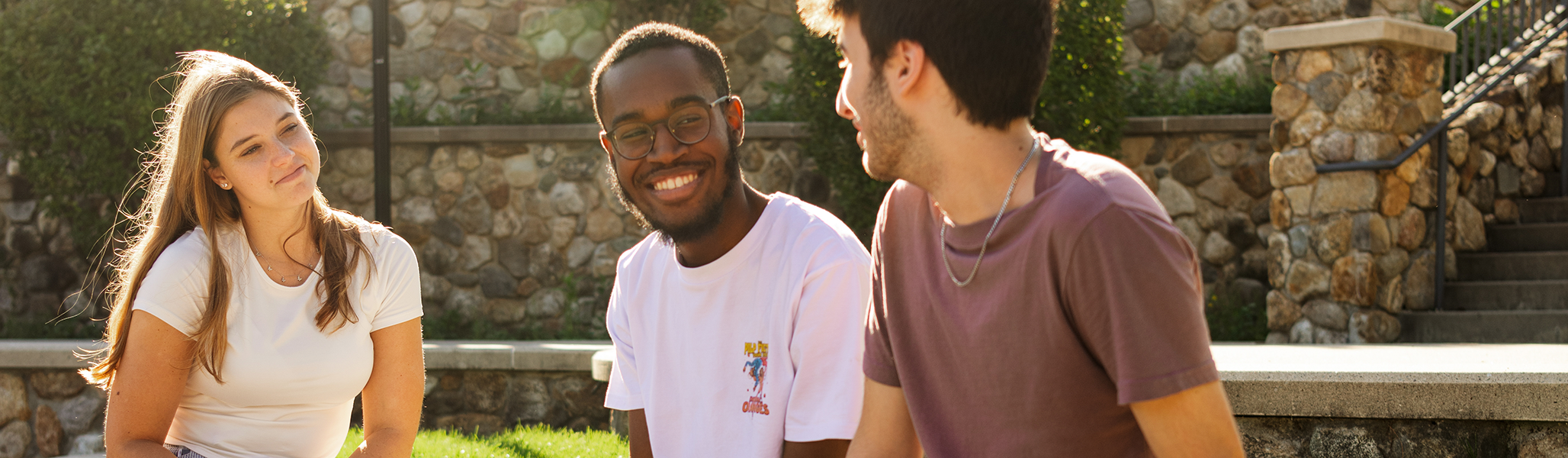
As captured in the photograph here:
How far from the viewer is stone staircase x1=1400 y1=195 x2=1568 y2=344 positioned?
5438 mm

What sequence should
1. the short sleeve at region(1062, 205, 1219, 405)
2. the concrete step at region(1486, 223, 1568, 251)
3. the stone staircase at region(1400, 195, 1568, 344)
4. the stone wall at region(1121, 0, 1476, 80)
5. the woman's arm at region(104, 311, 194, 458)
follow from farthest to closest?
the stone wall at region(1121, 0, 1476, 80) → the concrete step at region(1486, 223, 1568, 251) → the stone staircase at region(1400, 195, 1568, 344) → the woman's arm at region(104, 311, 194, 458) → the short sleeve at region(1062, 205, 1219, 405)

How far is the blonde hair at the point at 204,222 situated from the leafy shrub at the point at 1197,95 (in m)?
5.86

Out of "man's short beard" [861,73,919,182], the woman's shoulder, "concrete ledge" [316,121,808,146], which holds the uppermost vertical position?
"concrete ledge" [316,121,808,146]

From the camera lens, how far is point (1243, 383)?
3131mm

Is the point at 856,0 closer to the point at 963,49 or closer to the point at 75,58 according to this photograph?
the point at 963,49

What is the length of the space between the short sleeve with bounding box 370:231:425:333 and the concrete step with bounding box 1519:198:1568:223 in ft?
21.4

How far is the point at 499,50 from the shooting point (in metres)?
8.66

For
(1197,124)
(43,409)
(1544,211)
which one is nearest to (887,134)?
(43,409)

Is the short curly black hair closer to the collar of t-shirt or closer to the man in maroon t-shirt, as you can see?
the collar of t-shirt

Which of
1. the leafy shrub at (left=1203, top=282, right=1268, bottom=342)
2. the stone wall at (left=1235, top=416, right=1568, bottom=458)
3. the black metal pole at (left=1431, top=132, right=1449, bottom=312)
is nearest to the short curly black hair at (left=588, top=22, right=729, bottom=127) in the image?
the stone wall at (left=1235, top=416, right=1568, bottom=458)

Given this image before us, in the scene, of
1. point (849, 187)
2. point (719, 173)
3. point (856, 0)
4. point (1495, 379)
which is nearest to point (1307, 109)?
point (849, 187)

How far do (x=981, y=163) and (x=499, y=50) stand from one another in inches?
300

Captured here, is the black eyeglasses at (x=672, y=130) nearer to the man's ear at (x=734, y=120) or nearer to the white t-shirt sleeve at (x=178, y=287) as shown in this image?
the man's ear at (x=734, y=120)

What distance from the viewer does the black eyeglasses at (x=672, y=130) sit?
2.26 metres
